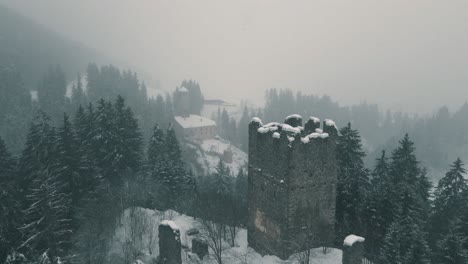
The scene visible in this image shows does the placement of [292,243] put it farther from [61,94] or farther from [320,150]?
[61,94]

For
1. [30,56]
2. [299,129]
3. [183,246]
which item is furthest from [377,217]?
[30,56]

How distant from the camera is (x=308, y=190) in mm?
26047

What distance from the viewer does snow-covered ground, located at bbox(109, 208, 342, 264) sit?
26.2 m

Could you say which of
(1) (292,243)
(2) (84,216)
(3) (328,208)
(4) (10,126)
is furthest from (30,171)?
(4) (10,126)

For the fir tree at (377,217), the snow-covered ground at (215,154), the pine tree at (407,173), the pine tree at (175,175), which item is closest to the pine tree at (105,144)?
the pine tree at (175,175)

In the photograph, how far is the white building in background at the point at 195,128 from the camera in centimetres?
10969

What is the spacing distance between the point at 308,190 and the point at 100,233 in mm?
14222

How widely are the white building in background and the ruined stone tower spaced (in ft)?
271

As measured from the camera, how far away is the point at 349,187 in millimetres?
32719

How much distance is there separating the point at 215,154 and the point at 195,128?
43.6 feet

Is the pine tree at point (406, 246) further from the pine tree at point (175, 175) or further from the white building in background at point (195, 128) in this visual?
the white building in background at point (195, 128)

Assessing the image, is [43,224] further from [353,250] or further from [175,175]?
[175,175]

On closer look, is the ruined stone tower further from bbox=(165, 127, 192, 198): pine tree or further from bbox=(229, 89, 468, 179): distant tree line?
bbox=(229, 89, 468, 179): distant tree line

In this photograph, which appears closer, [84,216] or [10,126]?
[84,216]
